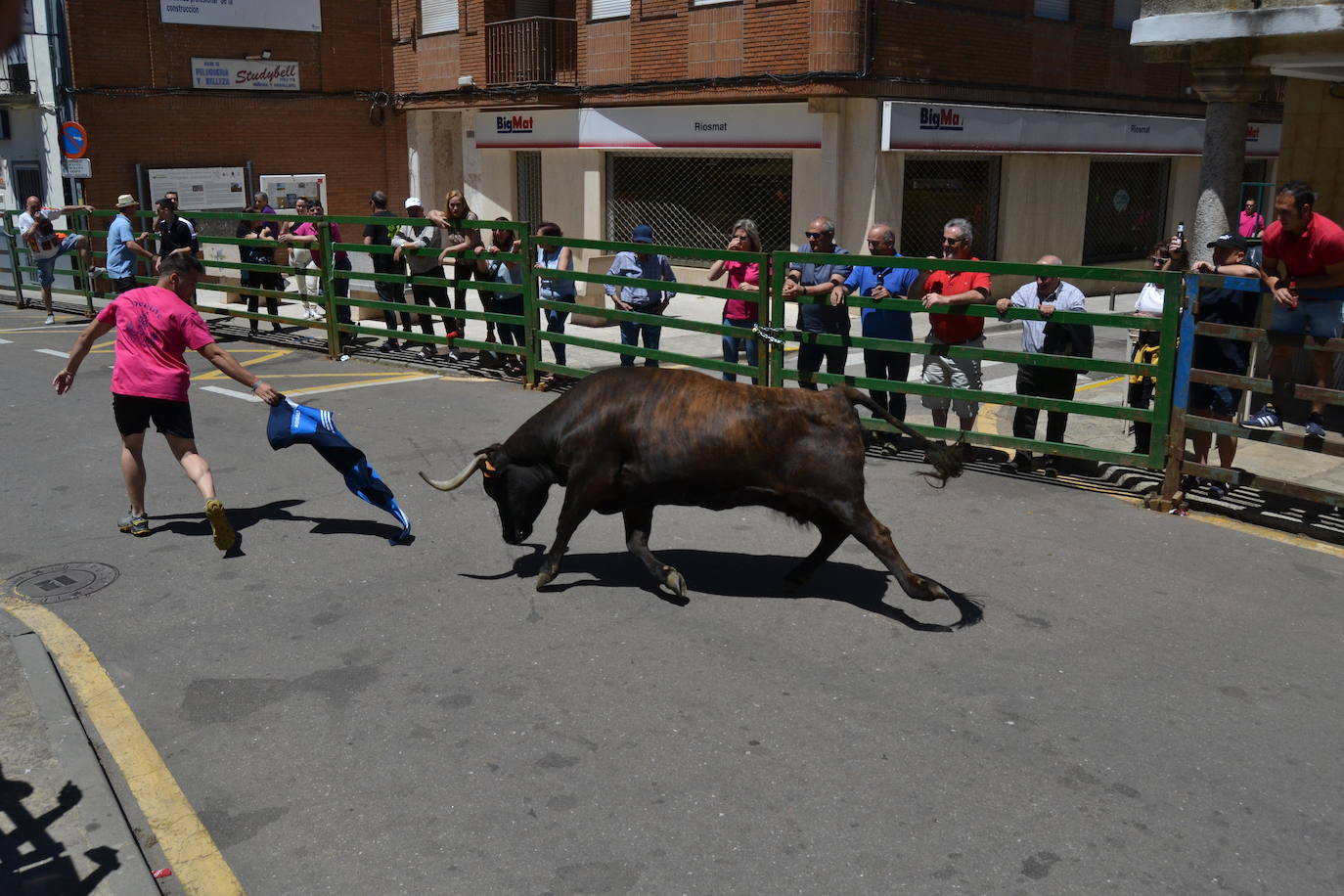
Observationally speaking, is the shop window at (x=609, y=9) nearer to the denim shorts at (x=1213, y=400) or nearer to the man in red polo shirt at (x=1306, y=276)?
the man in red polo shirt at (x=1306, y=276)

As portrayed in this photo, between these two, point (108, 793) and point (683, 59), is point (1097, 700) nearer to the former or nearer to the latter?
point (108, 793)

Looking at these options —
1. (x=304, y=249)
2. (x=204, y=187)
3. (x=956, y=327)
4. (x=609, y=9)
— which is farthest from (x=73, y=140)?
(x=956, y=327)

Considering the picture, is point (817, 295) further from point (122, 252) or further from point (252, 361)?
point (122, 252)

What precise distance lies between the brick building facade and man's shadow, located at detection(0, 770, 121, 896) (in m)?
15.1

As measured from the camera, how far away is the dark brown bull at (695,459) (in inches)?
239

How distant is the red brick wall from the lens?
24359mm

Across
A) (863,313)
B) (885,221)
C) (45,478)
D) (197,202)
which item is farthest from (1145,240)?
(45,478)

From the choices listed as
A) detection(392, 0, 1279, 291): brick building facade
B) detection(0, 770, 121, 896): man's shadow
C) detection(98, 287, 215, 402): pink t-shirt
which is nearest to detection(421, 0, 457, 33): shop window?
detection(392, 0, 1279, 291): brick building facade

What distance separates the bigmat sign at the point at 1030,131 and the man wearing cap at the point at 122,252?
10427 mm

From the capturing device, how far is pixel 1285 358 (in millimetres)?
7645

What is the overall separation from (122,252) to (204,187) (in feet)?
35.8

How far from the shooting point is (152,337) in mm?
7270

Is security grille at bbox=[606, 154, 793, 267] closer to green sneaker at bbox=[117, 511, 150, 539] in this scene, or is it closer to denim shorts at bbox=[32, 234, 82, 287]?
denim shorts at bbox=[32, 234, 82, 287]

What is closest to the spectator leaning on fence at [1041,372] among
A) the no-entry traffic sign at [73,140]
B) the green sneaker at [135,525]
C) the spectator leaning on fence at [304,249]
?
the green sneaker at [135,525]
